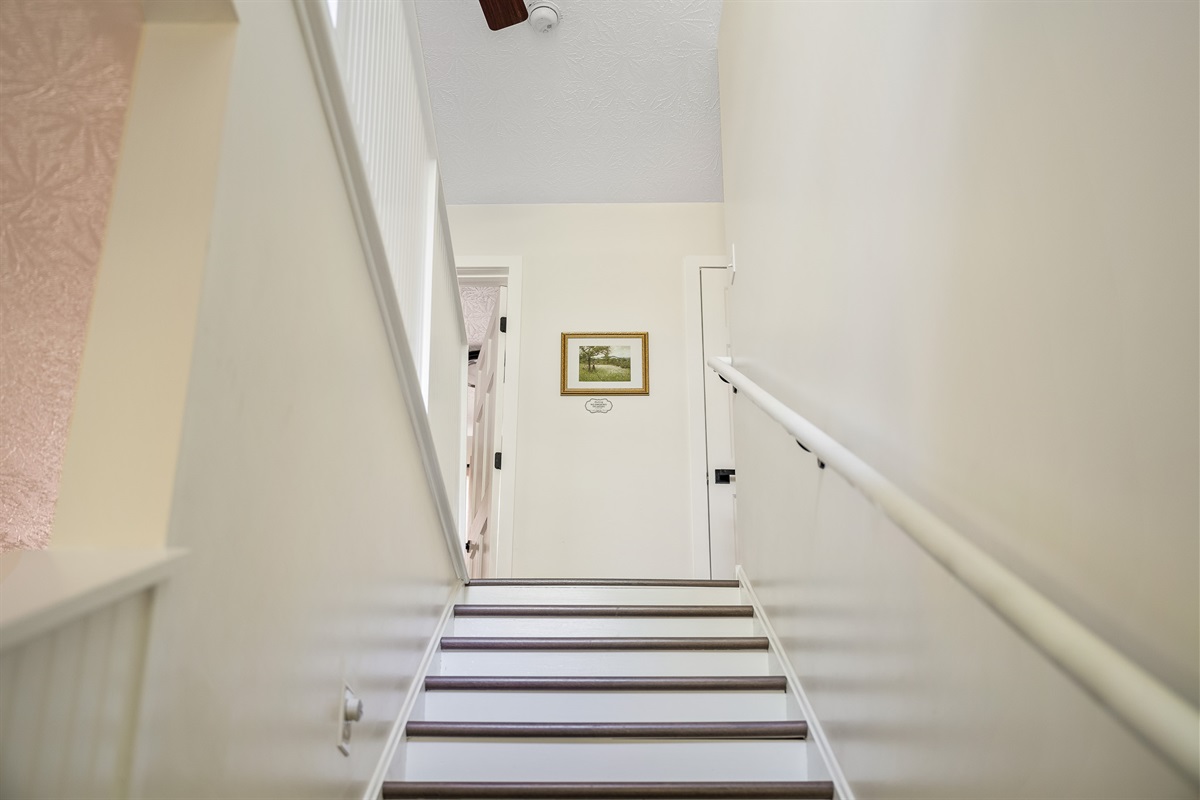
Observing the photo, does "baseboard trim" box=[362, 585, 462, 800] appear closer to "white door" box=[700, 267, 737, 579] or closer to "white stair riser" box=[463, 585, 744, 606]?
"white stair riser" box=[463, 585, 744, 606]

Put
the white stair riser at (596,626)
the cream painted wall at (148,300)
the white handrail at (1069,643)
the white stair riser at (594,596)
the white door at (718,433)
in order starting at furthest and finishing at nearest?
the white door at (718,433)
the white stair riser at (594,596)
the white stair riser at (596,626)
the cream painted wall at (148,300)
the white handrail at (1069,643)

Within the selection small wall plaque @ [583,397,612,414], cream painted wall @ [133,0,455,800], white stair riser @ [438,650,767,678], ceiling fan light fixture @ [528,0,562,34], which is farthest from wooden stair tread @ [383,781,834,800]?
ceiling fan light fixture @ [528,0,562,34]

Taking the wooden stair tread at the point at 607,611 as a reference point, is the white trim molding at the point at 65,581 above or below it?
above

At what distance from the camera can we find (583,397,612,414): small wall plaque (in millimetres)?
4742

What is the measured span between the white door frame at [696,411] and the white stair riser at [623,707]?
2076mm

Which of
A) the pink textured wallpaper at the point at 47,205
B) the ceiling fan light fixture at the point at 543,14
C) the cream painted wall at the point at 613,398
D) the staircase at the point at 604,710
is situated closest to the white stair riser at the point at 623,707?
the staircase at the point at 604,710

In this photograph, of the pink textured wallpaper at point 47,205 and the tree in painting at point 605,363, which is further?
the tree in painting at point 605,363

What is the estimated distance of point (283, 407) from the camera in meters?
1.40

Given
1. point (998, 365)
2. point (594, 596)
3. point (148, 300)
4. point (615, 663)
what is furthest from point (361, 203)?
point (594, 596)

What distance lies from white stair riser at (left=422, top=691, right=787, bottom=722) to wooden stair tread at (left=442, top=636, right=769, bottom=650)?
0.22m

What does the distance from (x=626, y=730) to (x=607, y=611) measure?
71 centimetres

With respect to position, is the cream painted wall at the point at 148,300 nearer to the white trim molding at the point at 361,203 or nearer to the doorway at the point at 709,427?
the white trim molding at the point at 361,203

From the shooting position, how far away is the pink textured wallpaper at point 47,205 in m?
1.22

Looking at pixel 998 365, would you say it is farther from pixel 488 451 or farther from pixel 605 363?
pixel 488 451
